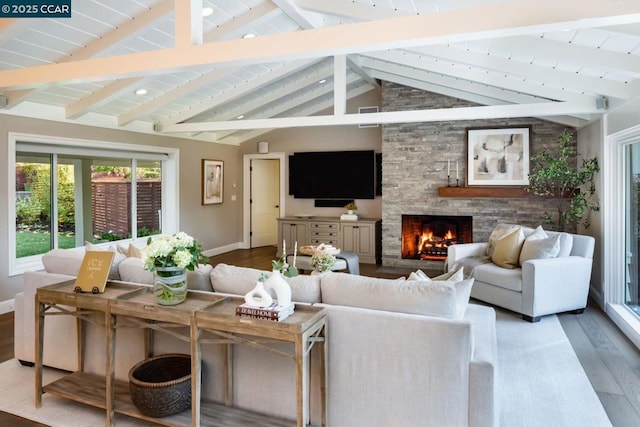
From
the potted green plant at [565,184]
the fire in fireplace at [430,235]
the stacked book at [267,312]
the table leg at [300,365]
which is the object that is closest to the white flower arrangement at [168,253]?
the stacked book at [267,312]

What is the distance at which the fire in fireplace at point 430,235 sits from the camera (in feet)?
23.5

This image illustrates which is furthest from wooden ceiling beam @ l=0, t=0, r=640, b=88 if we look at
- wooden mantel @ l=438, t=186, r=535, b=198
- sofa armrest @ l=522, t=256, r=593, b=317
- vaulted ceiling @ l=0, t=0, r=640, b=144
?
wooden mantel @ l=438, t=186, r=535, b=198

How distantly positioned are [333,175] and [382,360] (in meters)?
6.12

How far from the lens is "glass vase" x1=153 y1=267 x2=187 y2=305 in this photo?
2498mm

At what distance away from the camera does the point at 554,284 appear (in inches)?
169

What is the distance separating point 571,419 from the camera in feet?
8.31

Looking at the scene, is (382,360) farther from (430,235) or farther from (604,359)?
(430,235)

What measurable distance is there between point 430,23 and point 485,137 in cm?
473

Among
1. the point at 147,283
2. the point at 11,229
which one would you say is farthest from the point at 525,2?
the point at 11,229

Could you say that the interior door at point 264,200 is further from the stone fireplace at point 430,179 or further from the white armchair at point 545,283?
the white armchair at point 545,283

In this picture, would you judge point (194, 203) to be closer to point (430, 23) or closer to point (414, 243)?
point (414, 243)

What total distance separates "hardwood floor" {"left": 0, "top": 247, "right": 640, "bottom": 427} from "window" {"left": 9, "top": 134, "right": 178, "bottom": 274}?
3.62ft

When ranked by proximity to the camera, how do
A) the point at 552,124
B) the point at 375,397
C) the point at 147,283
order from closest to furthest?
the point at 375,397 → the point at 147,283 → the point at 552,124

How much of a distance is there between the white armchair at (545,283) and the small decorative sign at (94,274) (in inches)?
147
